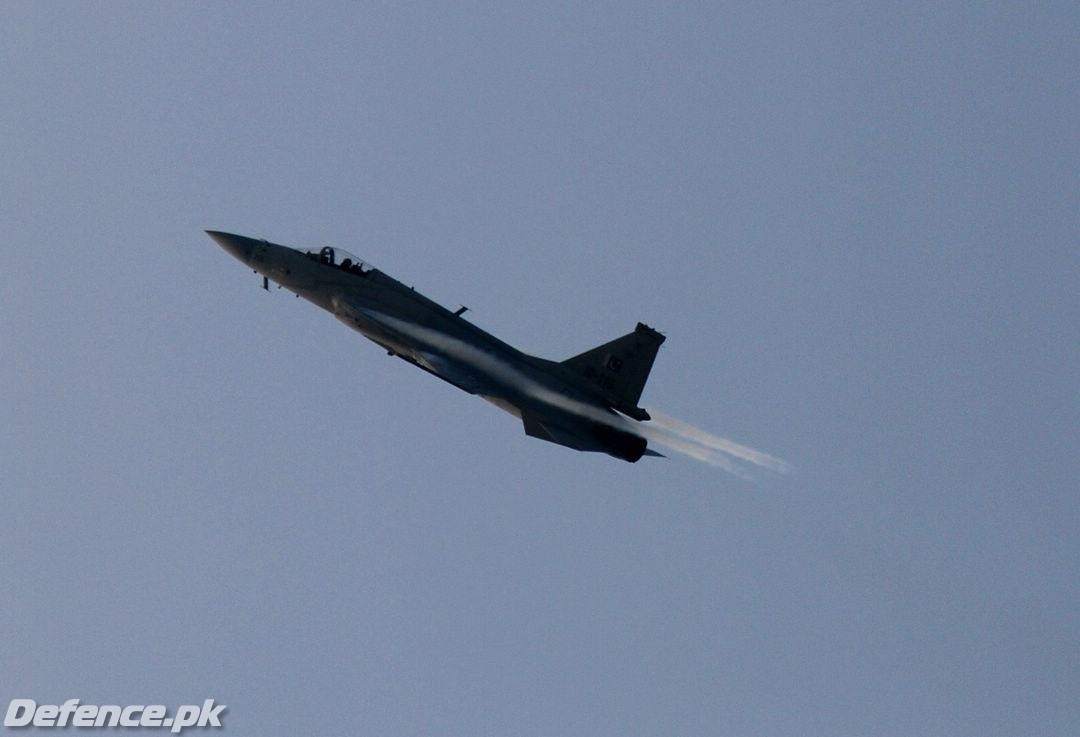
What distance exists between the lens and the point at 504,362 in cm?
4462

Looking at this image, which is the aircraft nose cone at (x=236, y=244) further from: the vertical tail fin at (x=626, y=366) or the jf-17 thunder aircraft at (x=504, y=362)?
the vertical tail fin at (x=626, y=366)

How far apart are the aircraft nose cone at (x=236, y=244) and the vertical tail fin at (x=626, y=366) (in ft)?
32.8

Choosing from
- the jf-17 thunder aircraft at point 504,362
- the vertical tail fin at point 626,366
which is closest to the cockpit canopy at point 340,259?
the jf-17 thunder aircraft at point 504,362

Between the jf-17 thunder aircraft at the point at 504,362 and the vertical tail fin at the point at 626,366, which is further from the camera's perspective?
the vertical tail fin at the point at 626,366

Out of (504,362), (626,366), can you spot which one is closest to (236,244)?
(504,362)

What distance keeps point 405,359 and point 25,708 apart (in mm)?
12908

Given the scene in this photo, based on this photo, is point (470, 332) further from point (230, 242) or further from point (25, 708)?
point (25, 708)

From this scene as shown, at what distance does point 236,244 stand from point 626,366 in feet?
37.4

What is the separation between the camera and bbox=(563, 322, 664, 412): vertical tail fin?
146ft

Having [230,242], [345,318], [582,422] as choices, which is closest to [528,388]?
[582,422]

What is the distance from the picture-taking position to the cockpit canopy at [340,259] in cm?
4631

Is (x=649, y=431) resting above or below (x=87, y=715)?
above

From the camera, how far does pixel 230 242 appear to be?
4738cm

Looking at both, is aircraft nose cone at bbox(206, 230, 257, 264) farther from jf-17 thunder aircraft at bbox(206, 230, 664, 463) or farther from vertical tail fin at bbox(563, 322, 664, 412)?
vertical tail fin at bbox(563, 322, 664, 412)
